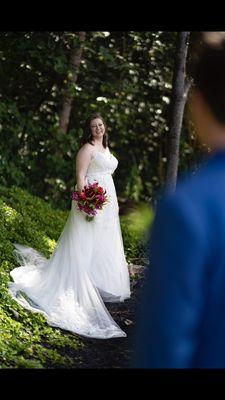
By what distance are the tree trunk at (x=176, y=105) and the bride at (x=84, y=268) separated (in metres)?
1.43

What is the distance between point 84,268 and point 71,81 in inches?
167

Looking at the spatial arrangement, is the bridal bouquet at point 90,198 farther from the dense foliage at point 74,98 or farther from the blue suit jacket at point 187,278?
the blue suit jacket at point 187,278

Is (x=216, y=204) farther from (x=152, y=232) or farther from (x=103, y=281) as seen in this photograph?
(x=103, y=281)

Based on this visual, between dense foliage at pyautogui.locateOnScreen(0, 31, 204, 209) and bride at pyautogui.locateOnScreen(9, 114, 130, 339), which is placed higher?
dense foliage at pyautogui.locateOnScreen(0, 31, 204, 209)

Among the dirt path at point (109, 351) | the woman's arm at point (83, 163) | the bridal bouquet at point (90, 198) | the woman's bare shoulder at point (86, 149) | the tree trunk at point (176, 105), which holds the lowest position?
the dirt path at point (109, 351)

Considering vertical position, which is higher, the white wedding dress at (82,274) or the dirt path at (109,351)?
the white wedding dress at (82,274)

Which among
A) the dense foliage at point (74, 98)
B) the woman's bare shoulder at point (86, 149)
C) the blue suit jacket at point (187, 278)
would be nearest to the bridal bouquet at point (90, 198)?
the woman's bare shoulder at point (86, 149)

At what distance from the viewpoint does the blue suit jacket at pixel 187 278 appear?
0.88 meters

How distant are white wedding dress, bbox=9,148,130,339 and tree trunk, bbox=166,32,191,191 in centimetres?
143

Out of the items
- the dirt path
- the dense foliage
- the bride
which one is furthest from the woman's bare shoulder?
the dense foliage

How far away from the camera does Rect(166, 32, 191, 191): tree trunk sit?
6828 mm

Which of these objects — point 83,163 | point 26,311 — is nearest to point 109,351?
point 26,311

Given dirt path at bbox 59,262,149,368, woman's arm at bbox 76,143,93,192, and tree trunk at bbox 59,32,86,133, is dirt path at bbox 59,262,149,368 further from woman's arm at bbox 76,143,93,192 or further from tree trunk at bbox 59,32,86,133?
tree trunk at bbox 59,32,86,133
